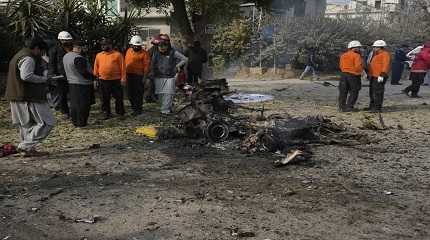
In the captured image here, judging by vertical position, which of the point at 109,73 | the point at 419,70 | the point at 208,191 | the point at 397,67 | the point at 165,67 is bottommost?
the point at 208,191

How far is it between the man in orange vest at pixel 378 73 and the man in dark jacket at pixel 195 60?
4.28m

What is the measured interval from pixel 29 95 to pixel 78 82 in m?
2.00

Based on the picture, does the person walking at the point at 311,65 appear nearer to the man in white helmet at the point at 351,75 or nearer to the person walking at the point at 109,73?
the man in white helmet at the point at 351,75

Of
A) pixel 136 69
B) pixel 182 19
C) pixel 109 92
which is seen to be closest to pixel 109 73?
pixel 109 92

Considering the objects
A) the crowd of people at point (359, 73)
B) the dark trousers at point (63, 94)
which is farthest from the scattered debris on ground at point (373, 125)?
the dark trousers at point (63, 94)

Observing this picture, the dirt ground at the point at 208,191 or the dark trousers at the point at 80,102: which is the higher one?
the dark trousers at the point at 80,102

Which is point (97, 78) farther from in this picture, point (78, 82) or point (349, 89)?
point (349, 89)

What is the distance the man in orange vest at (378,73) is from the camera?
36.2 feet

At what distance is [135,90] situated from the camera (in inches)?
399

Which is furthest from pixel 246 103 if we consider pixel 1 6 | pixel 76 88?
pixel 1 6

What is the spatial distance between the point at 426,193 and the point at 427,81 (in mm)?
12912

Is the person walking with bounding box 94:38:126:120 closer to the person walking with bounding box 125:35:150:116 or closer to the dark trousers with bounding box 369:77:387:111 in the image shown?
the person walking with bounding box 125:35:150:116

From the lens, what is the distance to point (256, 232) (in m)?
4.33

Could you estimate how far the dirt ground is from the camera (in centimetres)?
442
